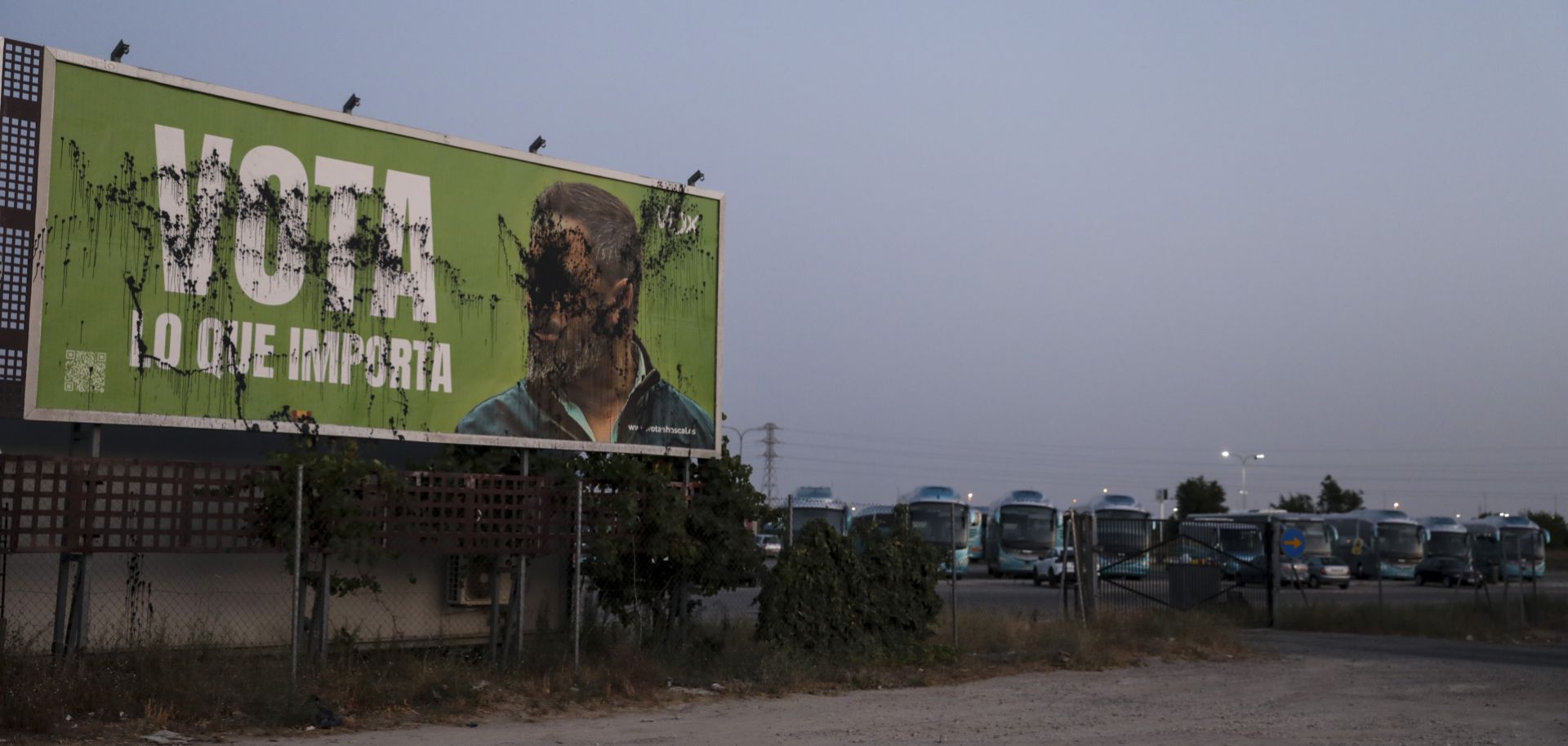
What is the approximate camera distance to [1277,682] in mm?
17109

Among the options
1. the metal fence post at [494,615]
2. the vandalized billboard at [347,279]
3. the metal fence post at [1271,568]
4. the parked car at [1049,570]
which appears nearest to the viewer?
the vandalized billboard at [347,279]

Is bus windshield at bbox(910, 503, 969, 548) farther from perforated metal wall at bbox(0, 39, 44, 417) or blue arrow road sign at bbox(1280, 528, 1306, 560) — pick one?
perforated metal wall at bbox(0, 39, 44, 417)

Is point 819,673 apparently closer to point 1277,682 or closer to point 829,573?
point 829,573

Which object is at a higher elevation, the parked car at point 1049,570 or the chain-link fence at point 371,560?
the chain-link fence at point 371,560

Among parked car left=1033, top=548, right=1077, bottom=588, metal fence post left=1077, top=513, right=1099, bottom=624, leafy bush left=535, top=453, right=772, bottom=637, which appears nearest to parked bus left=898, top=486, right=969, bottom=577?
parked car left=1033, top=548, right=1077, bottom=588

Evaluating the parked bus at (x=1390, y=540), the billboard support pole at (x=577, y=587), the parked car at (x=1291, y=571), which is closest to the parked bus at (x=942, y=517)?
the parked car at (x=1291, y=571)

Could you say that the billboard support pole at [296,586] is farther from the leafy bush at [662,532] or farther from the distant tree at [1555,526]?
the distant tree at [1555,526]

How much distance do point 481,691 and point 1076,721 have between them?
18.5 ft

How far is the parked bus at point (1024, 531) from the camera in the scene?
51.3 metres

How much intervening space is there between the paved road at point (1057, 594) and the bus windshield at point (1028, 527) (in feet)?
4.90

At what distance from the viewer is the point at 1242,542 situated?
3856cm

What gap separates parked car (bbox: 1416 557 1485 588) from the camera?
5162 centimetres

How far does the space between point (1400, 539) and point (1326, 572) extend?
707cm

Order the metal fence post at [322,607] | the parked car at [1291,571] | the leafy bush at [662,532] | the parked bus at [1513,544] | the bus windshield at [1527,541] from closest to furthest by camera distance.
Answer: the metal fence post at [322,607] → the leafy bush at [662,532] → the parked car at [1291,571] → the parked bus at [1513,544] → the bus windshield at [1527,541]
